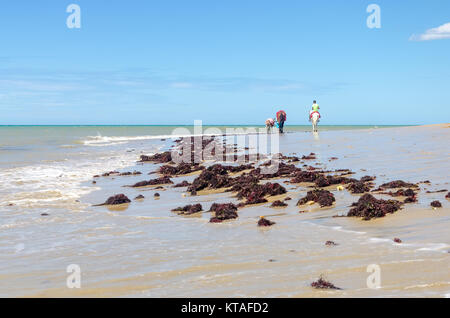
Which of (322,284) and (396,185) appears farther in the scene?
(396,185)

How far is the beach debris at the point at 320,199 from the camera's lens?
26.1ft

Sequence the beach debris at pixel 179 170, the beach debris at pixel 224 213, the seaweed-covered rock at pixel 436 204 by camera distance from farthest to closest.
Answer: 1. the beach debris at pixel 179 170
2. the beach debris at pixel 224 213
3. the seaweed-covered rock at pixel 436 204

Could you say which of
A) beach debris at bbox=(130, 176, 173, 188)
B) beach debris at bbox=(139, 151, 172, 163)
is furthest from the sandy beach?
beach debris at bbox=(139, 151, 172, 163)

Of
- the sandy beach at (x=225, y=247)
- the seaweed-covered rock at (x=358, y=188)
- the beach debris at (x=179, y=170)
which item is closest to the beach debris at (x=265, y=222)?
the sandy beach at (x=225, y=247)

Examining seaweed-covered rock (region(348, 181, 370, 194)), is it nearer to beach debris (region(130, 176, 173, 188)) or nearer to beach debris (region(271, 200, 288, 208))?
beach debris (region(271, 200, 288, 208))

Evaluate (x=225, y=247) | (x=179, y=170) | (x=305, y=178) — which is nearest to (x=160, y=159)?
(x=179, y=170)

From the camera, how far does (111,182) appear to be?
44.6 ft

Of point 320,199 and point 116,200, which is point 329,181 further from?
point 116,200

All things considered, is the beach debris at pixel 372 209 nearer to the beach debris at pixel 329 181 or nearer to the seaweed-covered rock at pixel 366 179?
the beach debris at pixel 329 181

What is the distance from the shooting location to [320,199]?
26.4ft

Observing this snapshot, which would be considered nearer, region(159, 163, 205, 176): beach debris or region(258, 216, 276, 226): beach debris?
region(258, 216, 276, 226): beach debris

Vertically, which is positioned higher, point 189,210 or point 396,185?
point 396,185

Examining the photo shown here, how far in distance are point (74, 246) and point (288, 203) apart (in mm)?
4090

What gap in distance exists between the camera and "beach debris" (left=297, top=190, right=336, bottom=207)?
26.1 ft
